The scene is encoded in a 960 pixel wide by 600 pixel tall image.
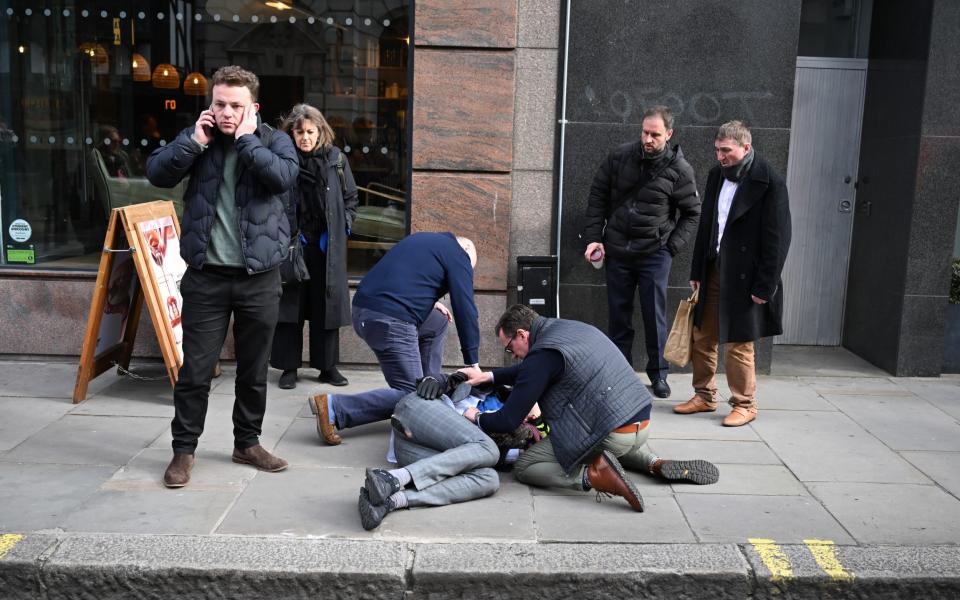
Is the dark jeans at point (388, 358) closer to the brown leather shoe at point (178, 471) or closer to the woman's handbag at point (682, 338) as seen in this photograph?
the brown leather shoe at point (178, 471)

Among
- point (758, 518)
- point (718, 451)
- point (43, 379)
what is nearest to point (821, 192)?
point (718, 451)

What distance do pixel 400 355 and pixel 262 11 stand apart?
11.8 feet

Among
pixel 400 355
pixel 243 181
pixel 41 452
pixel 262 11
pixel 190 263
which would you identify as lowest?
pixel 41 452

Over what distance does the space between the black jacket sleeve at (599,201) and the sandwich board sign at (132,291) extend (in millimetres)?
2971

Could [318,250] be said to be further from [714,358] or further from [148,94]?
[714,358]

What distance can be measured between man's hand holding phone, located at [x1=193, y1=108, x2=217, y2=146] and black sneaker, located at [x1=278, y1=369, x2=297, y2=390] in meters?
2.63

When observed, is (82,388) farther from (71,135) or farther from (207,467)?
(71,135)

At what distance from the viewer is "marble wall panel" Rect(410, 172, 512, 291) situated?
24.5ft

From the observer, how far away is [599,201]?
23.6ft

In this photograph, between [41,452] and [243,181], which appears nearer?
[243,181]

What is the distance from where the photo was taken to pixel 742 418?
643 cm

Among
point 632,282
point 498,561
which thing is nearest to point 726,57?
point 632,282

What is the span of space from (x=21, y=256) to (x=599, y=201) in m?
4.63

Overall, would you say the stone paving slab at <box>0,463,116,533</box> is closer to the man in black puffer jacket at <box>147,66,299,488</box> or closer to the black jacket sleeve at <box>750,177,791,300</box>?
the man in black puffer jacket at <box>147,66,299,488</box>
